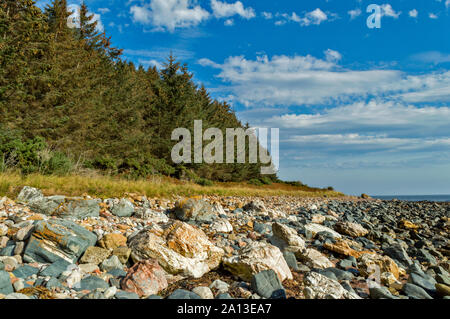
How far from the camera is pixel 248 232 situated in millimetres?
5387

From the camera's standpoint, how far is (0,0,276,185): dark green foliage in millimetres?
10442

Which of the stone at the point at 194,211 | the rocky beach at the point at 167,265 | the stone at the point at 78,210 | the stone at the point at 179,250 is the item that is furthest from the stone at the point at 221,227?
the stone at the point at 78,210

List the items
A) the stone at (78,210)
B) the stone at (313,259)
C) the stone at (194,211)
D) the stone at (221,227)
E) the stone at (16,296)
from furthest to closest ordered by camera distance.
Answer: the stone at (194,211)
the stone at (221,227)
the stone at (78,210)
the stone at (313,259)
the stone at (16,296)

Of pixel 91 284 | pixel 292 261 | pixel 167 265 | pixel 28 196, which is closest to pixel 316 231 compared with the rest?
pixel 292 261

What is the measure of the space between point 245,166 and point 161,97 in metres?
14.5

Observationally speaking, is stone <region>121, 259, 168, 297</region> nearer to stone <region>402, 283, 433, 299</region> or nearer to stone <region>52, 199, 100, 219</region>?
stone <region>52, 199, 100, 219</region>

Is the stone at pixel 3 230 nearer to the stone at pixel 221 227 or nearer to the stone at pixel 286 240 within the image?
the stone at pixel 221 227

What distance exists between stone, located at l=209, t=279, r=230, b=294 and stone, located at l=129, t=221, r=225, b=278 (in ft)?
1.19

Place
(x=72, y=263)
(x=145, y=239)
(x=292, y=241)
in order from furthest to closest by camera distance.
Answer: (x=292, y=241), (x=145, y=239), (x=72, y=263)

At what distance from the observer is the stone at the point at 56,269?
103 inches

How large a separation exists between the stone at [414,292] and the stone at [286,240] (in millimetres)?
1350

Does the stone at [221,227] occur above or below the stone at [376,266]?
above
